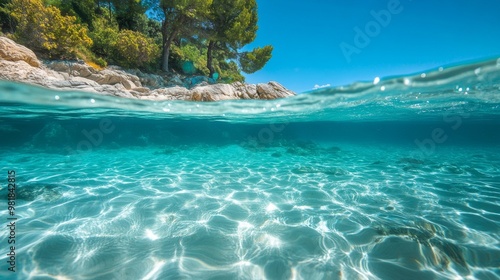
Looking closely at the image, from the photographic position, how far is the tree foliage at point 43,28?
47.2 feet

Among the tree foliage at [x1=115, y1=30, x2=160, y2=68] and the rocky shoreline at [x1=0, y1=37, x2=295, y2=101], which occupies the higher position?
the tree foliage at [x1=115, y1=30, x2=160, y2=68]

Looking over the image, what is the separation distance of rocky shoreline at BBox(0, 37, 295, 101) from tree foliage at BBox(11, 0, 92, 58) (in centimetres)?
144

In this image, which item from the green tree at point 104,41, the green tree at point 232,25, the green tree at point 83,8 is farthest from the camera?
the green tree at point 232,25

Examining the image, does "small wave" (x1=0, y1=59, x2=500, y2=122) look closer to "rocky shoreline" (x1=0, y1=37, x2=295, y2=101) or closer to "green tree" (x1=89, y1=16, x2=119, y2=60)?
"rocky shoreline" (x1=0, y1=37, x2=295, y2=101)

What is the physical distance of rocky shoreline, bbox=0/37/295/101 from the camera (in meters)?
11.9

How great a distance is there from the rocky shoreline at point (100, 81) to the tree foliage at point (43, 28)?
4.74ft

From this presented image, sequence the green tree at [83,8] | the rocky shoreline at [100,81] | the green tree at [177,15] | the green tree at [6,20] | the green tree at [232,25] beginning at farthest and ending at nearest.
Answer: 1. the green tree at [232,25]
2. the green tree at [177,15]
3. the green tree at [83,8]
4. the green tree at [6,20]
5. the rocky shoreline at [100,81]

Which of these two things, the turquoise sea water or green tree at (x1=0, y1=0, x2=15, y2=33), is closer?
the turquoise sea water

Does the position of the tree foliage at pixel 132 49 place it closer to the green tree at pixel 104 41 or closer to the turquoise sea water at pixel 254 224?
the green tree at pixel 104 41

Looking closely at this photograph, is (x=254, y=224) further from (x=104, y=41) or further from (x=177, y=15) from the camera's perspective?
(x=177, y=15)

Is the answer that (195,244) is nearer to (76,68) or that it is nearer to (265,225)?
(265,225)

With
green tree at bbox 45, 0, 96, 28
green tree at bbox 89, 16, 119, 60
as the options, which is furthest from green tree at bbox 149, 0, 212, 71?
green tree at bbox 45, 0, 96, 28

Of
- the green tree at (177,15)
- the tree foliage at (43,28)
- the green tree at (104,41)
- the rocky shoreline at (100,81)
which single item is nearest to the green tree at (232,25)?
the green tree at (177,15)

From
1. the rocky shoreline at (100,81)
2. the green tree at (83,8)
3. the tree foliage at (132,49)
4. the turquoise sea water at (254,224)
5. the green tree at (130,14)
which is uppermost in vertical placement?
the green tree at (130,14)
